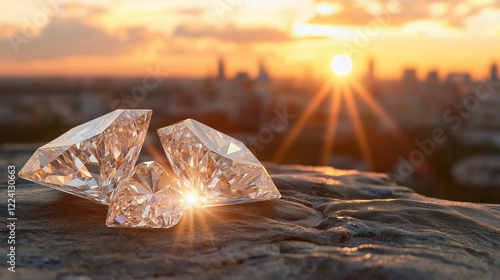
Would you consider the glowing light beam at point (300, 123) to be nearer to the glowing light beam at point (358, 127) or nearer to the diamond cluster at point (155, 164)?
the glowing light beam at point (358, 127)

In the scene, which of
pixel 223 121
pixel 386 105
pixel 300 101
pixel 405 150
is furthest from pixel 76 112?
pixel 386 105

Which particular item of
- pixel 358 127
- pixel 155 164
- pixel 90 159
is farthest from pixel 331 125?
pixel 155 164

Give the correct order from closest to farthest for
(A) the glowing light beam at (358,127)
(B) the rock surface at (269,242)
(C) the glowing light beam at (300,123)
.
Answer: 1. (B) the rock surface at (269,242)
2. (A) the glowing light beam at (358,127)
3. (C) the glowing light beam at (300,123)

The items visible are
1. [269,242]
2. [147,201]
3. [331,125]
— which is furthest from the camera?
[331,125]

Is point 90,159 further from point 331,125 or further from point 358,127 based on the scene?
point 358,127

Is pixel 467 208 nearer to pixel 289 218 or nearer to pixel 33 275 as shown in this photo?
pixel 289 218

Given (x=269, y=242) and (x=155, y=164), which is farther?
(x=155, y=164)

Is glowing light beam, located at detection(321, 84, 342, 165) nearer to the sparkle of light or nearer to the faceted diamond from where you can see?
the sparkle of light

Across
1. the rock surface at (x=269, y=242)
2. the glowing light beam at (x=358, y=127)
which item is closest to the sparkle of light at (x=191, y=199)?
the rock surface at (x=269, y=242)
